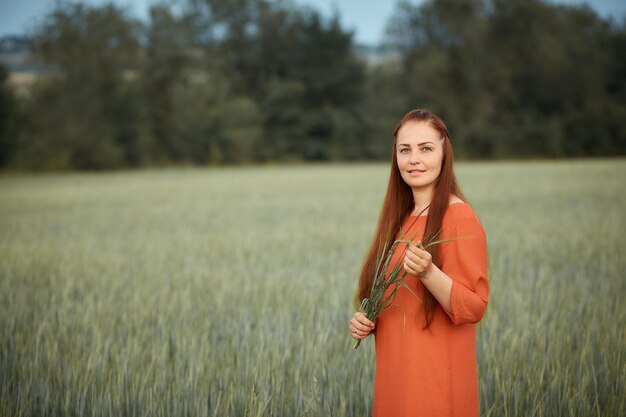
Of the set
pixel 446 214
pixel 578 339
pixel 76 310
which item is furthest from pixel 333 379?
→ pixel 76 310

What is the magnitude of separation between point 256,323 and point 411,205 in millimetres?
1467

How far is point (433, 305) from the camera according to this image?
51.1 inches

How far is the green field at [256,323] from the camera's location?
1759mm

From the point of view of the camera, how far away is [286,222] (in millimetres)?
7320

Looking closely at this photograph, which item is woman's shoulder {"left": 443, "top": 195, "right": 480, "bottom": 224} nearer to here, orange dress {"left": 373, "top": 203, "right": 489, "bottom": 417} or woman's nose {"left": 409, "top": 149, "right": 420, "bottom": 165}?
orange dress {"left": 373, "top": 203, "right": 489, "bottom": 417}

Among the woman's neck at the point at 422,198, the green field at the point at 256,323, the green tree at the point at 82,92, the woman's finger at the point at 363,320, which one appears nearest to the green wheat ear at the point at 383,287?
the woman's finger at the point at 363,320

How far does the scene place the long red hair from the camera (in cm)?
131

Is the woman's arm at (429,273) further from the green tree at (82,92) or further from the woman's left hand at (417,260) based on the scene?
the green tree at (82,92)

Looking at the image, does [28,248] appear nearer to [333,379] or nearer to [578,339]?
[333,379]

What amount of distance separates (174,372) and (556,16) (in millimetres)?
37803

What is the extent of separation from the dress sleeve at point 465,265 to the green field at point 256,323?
2.00 feet

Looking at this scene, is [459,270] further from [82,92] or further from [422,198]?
[82,92]

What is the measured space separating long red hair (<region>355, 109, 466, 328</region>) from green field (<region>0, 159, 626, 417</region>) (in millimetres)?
513

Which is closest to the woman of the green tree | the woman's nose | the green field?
the woman's nose
